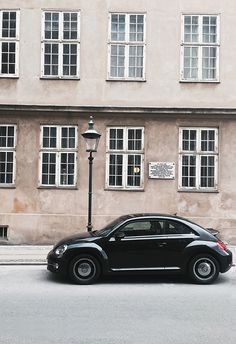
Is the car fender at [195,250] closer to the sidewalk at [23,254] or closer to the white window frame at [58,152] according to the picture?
the sidewalk at [23,254]

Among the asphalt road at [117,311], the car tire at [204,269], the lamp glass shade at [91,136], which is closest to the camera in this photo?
the asphalt road at [117,311]

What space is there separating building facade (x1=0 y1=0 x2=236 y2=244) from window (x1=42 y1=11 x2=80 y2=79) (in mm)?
36

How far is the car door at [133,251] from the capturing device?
9.71m

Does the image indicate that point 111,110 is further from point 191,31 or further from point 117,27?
point 191,31

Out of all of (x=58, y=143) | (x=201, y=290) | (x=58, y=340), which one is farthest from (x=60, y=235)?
(x=58, y=340)

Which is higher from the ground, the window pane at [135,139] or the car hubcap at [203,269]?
the window pane at [135,139]

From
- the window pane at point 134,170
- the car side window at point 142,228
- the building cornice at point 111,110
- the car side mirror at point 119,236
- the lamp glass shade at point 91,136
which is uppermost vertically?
the building cornice at point 111,110

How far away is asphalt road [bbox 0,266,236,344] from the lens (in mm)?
6141

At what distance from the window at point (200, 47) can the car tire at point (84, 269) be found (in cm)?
874

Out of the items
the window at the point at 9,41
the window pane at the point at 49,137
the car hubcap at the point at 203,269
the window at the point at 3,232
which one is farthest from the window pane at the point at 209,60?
the window at the point at 3,232

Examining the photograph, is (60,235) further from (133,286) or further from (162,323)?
(162,323)

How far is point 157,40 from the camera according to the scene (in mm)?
15852

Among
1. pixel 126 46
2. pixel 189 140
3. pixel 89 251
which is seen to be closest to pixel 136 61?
pixel 126 46

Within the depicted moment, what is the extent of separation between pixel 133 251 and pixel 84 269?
1155 mm
